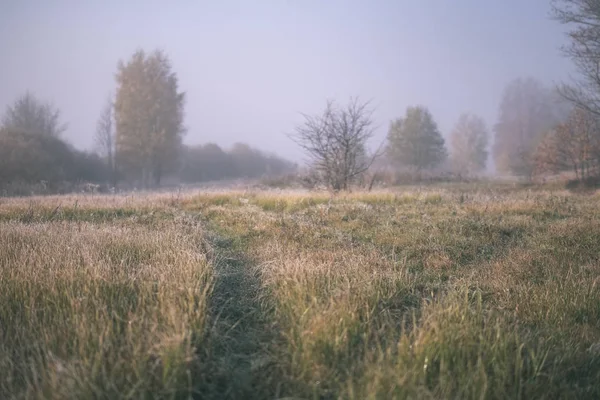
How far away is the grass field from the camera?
249cm

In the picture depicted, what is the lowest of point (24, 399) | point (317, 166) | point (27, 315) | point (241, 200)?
point (24, 399)

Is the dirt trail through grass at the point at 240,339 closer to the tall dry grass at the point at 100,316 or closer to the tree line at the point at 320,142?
the tall dry grass at the point at 100,316

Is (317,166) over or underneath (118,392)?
over

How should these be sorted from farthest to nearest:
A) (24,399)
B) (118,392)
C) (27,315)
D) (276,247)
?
(276,247)
(27,315)
(24,399)
(118,392)

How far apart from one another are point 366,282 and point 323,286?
0.44 meters

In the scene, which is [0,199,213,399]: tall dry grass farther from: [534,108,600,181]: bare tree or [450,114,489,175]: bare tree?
[450,114,489,175]: bare tree

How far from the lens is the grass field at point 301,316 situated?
2.49 m

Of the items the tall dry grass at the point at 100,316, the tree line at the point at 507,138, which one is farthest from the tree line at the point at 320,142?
the tall dry grass at the point at 100,316

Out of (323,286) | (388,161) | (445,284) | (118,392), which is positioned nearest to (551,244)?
(445,284)

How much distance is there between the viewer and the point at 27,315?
3330 millimetres

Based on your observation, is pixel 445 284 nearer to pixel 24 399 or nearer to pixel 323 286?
pixel 323 286

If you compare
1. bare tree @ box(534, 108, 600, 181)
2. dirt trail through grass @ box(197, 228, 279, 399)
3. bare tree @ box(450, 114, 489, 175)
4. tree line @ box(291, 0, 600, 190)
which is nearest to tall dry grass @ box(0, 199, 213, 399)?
dirt trail through grass @ box(197, 228, 279, 399)

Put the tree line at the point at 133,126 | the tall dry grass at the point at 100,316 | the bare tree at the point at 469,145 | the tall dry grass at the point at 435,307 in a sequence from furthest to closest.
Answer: the bare tree at the point at 469,145 → the tree line at the point at 133,126 → the tall dry grass at the point at 435,307 → the tall dry grass at the point at 100,316

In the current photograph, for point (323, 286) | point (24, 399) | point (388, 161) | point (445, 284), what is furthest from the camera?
point (388, 161)
